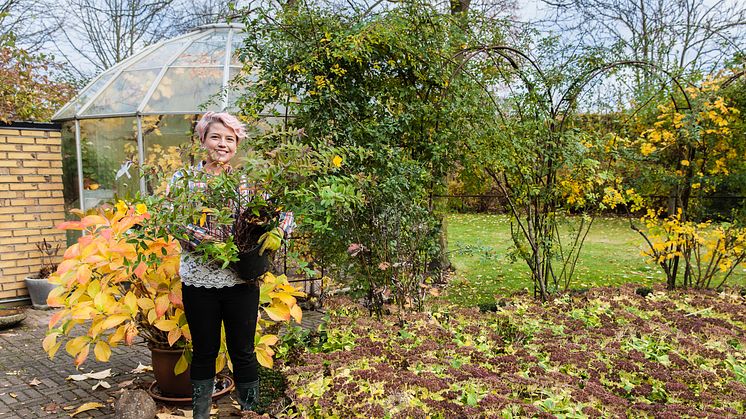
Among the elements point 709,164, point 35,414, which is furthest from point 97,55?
point 709,164

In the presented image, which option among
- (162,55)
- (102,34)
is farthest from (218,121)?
(102,34)

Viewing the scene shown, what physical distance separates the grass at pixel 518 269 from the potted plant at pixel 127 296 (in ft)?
7.87

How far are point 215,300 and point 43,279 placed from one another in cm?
477

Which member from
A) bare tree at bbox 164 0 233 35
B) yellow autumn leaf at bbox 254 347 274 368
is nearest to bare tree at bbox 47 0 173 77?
bare tree at bbox 164 0 233 35

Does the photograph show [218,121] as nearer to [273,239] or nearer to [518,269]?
[273,239]

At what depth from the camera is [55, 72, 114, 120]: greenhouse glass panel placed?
24.1ft

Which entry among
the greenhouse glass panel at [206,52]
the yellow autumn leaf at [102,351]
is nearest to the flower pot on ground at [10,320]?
the yellow autumn leaf at [102,351]

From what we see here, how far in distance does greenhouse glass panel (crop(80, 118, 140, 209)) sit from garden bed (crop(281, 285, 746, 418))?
4.45 m

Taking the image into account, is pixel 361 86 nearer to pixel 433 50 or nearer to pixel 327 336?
pixel 433 50

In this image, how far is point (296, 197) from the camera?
280 centimetres

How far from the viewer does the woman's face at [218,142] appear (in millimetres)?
2934

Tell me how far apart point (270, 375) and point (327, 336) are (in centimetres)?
48

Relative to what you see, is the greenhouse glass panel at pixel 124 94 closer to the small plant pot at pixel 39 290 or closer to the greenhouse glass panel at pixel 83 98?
the greenhouse glass panel at pixel 83 98

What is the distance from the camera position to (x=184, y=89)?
23.5ft
